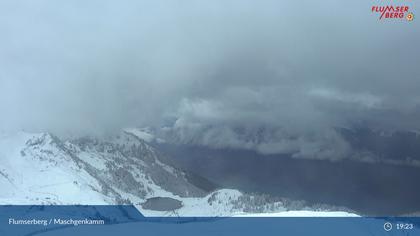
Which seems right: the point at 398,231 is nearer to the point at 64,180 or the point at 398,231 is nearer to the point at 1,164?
the point at 64,180

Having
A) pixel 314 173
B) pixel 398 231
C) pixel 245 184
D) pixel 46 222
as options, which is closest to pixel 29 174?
pixel 245 184

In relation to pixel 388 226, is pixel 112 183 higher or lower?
higher

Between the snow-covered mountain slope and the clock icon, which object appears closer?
the clock icon

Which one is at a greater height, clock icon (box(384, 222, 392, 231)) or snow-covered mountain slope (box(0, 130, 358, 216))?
snow-covered mountain slope (box(0, 130, 358, 216))

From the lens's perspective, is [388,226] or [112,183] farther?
[112,183]

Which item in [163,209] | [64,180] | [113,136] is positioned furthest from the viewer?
[113,136]

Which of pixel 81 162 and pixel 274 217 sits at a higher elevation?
pixel 81 162

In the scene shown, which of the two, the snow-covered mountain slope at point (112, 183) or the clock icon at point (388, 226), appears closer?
the clock icon at point (388, 226)

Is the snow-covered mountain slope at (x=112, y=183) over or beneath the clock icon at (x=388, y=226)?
over
